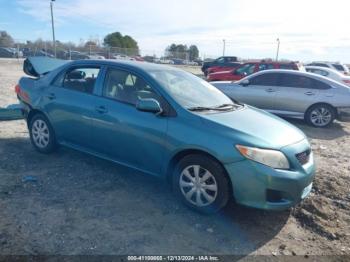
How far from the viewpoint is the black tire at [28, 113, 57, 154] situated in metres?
5.23

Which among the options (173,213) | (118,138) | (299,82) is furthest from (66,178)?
(299,82)

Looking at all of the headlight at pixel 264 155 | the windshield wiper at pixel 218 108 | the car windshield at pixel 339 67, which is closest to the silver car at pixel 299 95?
the windshield wiper at pixel 218 108

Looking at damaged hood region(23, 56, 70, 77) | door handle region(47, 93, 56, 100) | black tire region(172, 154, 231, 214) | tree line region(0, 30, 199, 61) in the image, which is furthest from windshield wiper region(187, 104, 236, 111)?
tree line region(0, 30, 199, 61)

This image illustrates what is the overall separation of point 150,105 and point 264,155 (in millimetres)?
1419

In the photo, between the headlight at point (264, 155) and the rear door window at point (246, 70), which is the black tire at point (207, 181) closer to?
the headlight at point (264, 155)

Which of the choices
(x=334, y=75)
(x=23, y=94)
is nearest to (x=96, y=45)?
(x=334, y=75)

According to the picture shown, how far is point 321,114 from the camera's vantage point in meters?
9.08

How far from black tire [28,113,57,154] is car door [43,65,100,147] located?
0.14 meters

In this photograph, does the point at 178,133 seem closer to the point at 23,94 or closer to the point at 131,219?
the point at 131,219

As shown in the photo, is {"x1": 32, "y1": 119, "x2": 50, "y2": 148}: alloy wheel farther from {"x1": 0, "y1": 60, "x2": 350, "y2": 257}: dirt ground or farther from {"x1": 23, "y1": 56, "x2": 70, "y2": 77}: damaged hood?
{"x1": 23, "y1": 56, "x2": 70, "y2": 77}: damaged hood

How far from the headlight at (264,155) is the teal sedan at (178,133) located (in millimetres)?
10

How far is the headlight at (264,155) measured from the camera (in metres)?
3.38

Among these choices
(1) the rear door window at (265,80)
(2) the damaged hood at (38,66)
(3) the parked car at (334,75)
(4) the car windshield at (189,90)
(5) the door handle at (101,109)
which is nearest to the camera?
(4) the car windshield at (189,90)

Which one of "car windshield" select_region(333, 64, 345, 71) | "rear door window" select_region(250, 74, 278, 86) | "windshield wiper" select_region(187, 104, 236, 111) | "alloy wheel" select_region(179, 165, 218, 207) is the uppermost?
"car windshield" select_region(333, 64, 345, 71)
